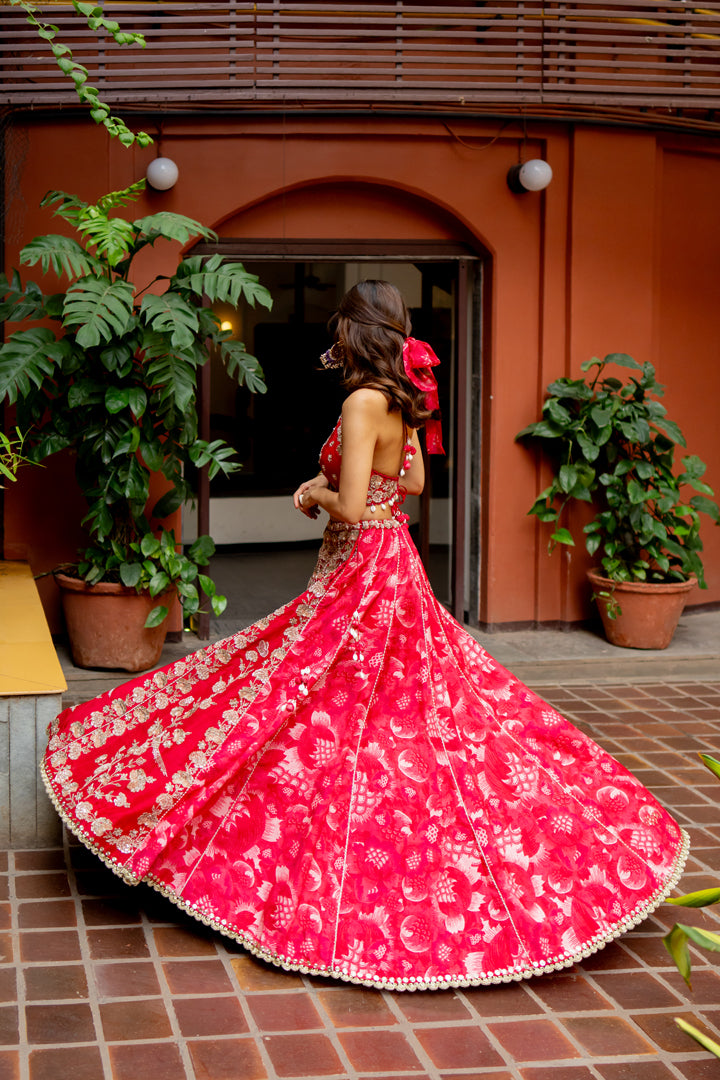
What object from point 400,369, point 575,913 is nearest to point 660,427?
point 400,369

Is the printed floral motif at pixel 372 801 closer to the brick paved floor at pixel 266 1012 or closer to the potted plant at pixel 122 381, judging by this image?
the brick paved floor at pixel 266 1012

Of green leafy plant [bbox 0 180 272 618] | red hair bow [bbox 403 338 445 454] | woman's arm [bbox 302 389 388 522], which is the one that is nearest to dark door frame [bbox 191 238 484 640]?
green leafy plant [bbox 0 180 272 618]

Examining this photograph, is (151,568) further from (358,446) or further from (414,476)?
(358,446)

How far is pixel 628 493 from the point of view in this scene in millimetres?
6656

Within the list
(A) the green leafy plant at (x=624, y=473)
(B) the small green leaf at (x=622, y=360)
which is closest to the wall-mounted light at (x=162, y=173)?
(A) the green leafy plant at (x=624, y=473)

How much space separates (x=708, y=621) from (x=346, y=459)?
483 cm

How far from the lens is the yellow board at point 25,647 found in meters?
3.88

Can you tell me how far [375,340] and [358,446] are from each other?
301mm

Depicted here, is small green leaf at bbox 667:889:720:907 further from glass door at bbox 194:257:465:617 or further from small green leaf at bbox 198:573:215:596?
glass door at bbox 194:257:465:617

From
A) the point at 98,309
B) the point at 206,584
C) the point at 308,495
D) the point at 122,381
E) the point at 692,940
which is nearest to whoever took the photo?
the point at 692,940

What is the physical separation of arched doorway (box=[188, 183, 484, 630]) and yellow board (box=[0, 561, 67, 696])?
183 cm

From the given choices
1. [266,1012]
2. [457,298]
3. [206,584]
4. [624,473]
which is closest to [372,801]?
[266,1012]

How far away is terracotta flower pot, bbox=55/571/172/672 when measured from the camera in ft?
19.5

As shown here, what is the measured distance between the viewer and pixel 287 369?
11.2 metres
